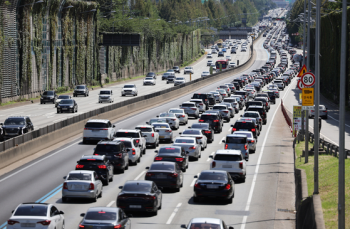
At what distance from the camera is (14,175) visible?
100 feet

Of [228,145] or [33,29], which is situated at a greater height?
[33,29]

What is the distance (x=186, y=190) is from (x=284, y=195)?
425cm

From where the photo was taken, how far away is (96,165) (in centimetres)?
2708

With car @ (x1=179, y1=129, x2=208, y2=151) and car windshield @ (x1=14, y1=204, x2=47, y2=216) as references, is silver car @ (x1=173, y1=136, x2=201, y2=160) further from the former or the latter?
car windshield @ (x1=14, y1=204, x2=47, y2=216)

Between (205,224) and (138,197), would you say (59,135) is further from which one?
(205,224)

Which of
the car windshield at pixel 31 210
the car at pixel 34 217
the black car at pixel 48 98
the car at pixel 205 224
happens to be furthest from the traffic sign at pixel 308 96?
the black car at pixel 48 98

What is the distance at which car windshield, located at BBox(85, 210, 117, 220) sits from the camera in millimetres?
17531

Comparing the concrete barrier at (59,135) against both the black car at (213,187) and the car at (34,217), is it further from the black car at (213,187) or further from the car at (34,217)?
the car at (34,217)

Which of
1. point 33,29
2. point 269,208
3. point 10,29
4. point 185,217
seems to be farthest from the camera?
point 33,29

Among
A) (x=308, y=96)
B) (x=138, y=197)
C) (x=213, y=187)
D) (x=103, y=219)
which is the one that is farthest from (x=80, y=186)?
(x=308, y=96)

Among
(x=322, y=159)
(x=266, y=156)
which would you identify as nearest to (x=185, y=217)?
(x=322, y=159)

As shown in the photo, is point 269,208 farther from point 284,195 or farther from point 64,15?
point 64,15

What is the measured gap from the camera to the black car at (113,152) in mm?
30391

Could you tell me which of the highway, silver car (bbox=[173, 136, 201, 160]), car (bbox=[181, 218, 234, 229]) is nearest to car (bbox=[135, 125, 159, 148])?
the highway
